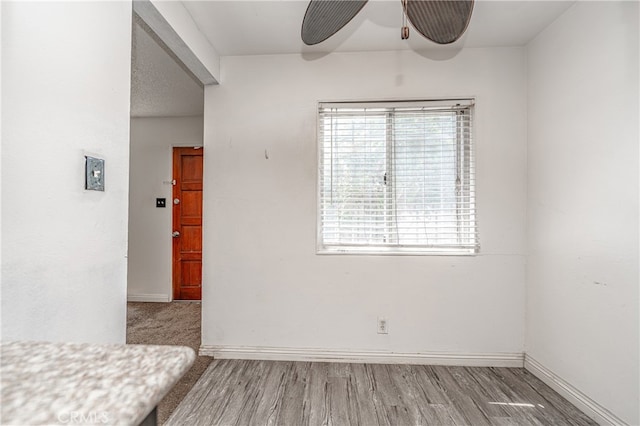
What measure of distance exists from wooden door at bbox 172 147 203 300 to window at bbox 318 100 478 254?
7.49ft

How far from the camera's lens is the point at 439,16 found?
1180 mm

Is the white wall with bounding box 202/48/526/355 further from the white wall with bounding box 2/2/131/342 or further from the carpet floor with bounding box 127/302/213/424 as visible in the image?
the white wall with bounding box 2/2/131/342

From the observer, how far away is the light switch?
1.09 metres

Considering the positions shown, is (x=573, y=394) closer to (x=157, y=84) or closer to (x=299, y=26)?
(x=299, y=26)

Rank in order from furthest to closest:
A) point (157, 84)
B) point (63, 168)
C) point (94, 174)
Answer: point (157, 84) < point (94, 174) < point (63, 168)

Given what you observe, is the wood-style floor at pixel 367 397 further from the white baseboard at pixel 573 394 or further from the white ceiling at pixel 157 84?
the white ceiling at pixel 157 84

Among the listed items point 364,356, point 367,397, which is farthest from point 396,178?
point 367,397

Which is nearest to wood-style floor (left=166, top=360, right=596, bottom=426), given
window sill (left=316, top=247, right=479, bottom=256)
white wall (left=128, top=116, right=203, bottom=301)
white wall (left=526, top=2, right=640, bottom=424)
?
white wall (left=526, top=2, right=640, bottom=424)

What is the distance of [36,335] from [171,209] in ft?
10.6

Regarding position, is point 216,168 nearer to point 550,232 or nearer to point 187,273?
point 187,273

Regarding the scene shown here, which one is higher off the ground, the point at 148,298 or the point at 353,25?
the point at 353,25

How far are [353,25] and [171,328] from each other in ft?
10.5

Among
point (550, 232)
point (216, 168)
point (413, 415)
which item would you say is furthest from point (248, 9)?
point (413, 415)

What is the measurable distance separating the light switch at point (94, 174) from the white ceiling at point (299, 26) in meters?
1.29
